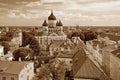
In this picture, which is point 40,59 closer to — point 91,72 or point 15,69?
point 15,69

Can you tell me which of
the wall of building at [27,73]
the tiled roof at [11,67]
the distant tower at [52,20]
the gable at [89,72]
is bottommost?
the wall of building at [27,73]

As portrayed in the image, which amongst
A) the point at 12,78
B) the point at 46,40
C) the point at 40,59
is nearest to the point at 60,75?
the point at 12,78

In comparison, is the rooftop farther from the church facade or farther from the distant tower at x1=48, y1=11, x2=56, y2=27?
the distant tower at x1=48, y1=11, x2=56, y2=27

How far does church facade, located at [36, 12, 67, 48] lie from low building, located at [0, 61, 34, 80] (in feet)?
44.3

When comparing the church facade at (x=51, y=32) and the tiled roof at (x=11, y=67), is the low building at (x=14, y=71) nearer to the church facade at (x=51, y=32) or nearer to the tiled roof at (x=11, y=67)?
the tiled roof at (x=11, y=67)

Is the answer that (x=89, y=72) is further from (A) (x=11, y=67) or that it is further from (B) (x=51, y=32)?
(B) (x=51, y=32)

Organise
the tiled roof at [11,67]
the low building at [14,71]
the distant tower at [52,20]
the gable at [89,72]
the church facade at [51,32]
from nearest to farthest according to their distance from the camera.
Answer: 1. the gable at [89,72]
2. the low building at [14,71]
3. the tiled roof at [11,67]
4. the church facade at [51,32]
5. the distant tower at [52,20]

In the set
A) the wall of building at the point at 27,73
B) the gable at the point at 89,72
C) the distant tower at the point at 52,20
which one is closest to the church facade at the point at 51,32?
the distant tower at the point at 52,20

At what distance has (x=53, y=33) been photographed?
2497cm

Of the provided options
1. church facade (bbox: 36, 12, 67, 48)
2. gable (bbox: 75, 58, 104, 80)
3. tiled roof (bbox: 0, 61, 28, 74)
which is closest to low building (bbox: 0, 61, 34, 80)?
tiled roof (bbox: 0, 61, 28, 74)

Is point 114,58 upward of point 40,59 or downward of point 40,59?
upward

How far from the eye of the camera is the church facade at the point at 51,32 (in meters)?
24.7

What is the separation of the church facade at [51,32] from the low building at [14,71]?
1349 centimetres

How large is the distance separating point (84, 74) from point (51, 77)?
2.33 m
